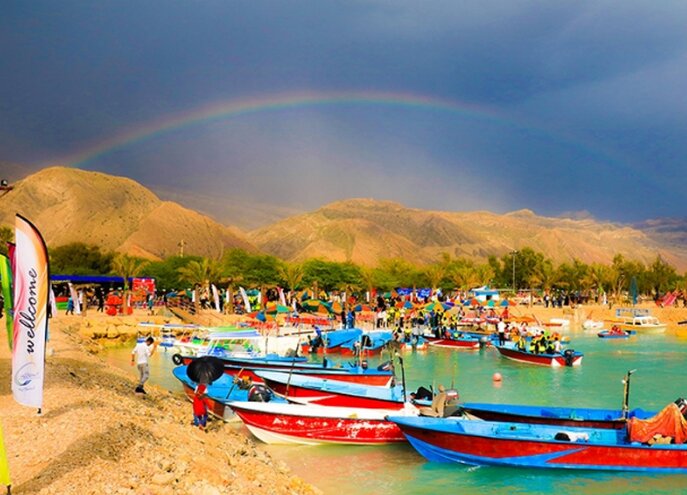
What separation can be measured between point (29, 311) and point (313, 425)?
1082 centimetres

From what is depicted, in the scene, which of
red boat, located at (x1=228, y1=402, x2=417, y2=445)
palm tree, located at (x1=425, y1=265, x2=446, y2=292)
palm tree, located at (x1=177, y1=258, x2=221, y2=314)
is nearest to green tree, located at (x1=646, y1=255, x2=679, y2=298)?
palm tree, located at (x1=425, y1=265, x2=446, y2=292)

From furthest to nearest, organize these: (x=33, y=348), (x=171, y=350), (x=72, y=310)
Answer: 1. (x=72, y=310)
2. (x=171, y=350)
3. (x=33, y=348)

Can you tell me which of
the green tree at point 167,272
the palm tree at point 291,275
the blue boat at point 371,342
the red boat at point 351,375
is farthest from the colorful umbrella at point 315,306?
the red boat at point 351,375

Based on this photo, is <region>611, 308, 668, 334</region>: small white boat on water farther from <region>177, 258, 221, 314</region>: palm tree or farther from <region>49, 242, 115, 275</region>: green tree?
<region>49, 242, 115, 275</region>: green tree

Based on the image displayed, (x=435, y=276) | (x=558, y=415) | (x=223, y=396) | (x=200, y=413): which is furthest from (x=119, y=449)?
(x=435, y=276)

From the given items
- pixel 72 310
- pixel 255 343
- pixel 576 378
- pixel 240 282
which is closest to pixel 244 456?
pixel 255 343

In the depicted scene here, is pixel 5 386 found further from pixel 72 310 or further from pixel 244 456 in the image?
pixel 72 310

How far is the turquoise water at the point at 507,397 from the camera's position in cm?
1761

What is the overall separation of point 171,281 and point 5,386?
73.0 m

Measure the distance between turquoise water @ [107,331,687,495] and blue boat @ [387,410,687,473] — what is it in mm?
296

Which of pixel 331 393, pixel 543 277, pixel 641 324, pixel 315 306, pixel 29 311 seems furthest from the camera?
pixel 543 277

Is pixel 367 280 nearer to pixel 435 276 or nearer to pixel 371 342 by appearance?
pixel 435 276

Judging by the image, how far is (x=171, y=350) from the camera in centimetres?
4231

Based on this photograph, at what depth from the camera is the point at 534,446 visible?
1814 centimetres
